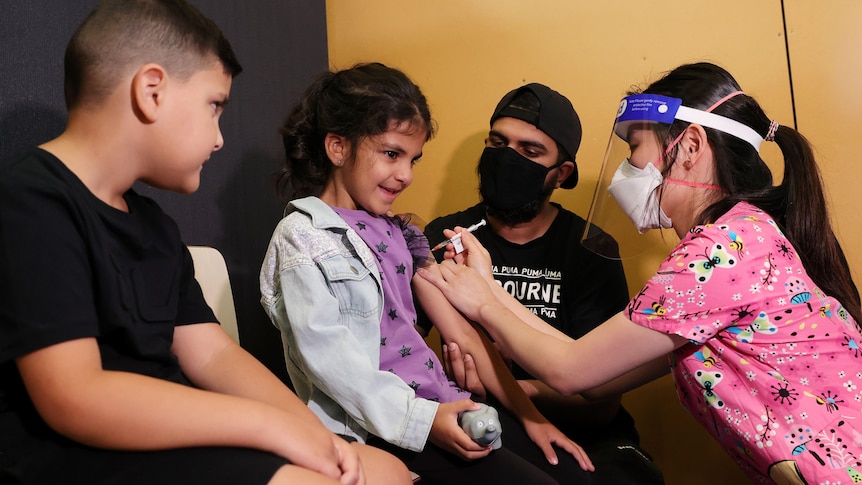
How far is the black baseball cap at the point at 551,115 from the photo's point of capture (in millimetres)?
1825

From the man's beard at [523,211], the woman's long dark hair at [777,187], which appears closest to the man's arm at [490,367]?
the man's beard at [523,211]

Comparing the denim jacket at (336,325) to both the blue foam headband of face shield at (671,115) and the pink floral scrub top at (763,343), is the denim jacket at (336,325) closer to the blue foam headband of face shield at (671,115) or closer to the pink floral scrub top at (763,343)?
the pink floral scrub top at (763,343)

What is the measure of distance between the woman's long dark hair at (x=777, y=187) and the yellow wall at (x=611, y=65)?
61 centimetres

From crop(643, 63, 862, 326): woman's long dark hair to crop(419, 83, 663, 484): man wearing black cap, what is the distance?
481mm

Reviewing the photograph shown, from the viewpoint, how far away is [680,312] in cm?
120

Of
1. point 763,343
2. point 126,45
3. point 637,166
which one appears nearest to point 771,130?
point 637,166

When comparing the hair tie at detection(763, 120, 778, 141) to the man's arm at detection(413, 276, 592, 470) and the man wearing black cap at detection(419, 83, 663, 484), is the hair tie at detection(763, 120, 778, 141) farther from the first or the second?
the man's arm at detection(413, 276, 592, 470)

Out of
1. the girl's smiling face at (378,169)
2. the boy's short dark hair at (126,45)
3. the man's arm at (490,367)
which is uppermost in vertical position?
the boy's short dark hair at (126,45)

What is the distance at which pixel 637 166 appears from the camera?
4.73 feet

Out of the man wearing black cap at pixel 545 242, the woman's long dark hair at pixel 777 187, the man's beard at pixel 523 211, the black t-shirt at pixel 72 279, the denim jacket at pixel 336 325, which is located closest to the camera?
→ the black t-shirt at pixel 72 279

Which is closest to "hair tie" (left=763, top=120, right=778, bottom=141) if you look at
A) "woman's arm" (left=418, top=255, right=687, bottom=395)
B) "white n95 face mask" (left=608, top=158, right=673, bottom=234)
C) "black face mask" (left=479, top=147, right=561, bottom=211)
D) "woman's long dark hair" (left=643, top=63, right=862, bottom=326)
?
"woman's long dark hair" (left=643, top=63, right=862, bottom=326)

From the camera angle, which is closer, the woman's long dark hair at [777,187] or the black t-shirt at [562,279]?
the woman's long dark hair at [777,187]

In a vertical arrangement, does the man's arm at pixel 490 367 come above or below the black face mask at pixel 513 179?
below

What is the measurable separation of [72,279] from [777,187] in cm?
124
